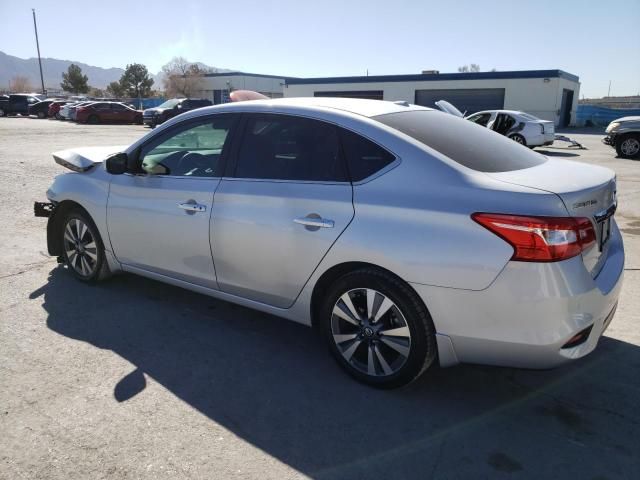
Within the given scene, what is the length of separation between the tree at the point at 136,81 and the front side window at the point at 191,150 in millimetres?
75741

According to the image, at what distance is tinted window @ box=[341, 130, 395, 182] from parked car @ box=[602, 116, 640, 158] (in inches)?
640

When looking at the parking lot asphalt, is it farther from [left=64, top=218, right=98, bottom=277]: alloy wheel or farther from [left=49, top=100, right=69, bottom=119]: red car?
[left=49, top=100, right=69, bottom=119]: red car

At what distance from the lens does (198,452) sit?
2586 millimetres

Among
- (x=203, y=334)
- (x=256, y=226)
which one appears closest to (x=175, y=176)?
(x=256, y=226)

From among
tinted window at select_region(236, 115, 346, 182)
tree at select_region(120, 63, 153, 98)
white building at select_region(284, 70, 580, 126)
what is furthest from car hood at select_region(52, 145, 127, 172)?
tree at select_region(120, 63, 153, 98)

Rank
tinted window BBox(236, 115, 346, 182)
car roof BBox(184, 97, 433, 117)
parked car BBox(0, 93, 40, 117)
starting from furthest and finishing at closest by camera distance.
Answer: parked car BBox(0, 93, 40, 117) → car roof BBox(184, 97, 433, 117) → tinted window BBox(236, 115, 346, 182)

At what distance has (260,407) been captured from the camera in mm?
2967

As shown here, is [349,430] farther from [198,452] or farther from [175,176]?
[175,176]

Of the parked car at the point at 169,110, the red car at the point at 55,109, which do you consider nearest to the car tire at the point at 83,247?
the parked car at the point at 169,110

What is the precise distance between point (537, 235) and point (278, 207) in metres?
1.55

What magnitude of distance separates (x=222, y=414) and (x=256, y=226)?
3.86 ft

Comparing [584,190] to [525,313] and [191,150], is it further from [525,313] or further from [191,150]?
[191,150]

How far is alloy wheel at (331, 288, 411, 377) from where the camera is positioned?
9.76 ft

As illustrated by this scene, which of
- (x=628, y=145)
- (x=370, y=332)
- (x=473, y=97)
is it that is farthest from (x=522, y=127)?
(x=473, y=97)
